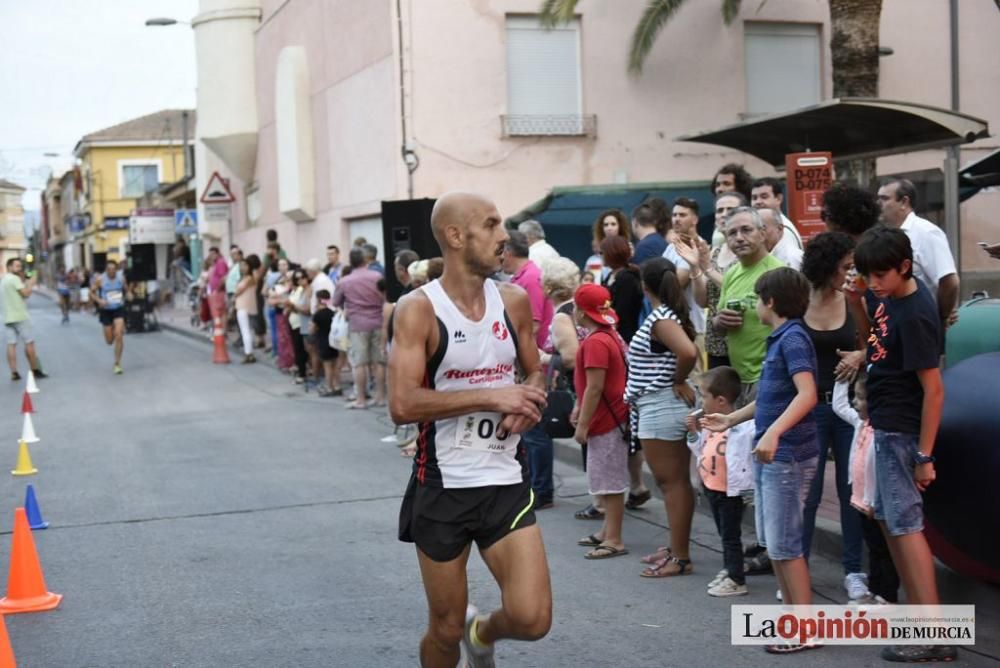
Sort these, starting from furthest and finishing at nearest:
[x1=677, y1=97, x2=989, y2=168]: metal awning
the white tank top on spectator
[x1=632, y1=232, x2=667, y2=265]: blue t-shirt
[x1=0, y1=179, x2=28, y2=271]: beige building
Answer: [x1=0, y1=179, x2=28, y2=271]: beige building
[x1=677, y1=97, x2=989, y2=168]: metal awning
[x1=632, y1=232, x2=667, y2=265]: blue t-shirt
the white tank top on spectator

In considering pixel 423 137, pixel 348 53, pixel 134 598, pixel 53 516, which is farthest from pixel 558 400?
pixel 348 53

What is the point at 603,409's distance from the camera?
7.56 metres

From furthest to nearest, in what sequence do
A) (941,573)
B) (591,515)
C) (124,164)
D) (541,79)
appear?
1. (124,164)
2. (541,79)
3. (591,515)
4. (941,573)

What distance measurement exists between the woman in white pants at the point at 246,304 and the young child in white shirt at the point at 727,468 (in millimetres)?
15840

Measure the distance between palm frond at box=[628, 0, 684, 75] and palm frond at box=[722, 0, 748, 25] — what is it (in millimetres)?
667

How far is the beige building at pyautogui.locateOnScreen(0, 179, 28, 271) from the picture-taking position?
426ft

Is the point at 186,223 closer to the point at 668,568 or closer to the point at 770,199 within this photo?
the point at 770,199

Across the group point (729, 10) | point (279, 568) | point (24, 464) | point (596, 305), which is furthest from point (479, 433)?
point (729, 10)

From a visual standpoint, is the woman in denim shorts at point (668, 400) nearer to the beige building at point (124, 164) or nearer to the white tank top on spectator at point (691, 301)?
the white tank top on spectator at point (691, 301)

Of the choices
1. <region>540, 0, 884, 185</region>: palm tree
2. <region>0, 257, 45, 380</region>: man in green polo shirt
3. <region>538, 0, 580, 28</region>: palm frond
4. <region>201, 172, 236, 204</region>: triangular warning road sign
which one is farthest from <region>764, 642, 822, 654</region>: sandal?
<region>201, 172, 236, 204</region>: triangular warning road sign

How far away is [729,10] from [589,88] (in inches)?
96.0

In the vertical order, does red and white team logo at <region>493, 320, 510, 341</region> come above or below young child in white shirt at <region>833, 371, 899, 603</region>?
above

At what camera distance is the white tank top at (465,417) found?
4512mm

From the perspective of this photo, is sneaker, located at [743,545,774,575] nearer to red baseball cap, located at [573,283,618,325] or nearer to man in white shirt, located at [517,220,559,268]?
red baseball cap, located at [573,283,618,325]
